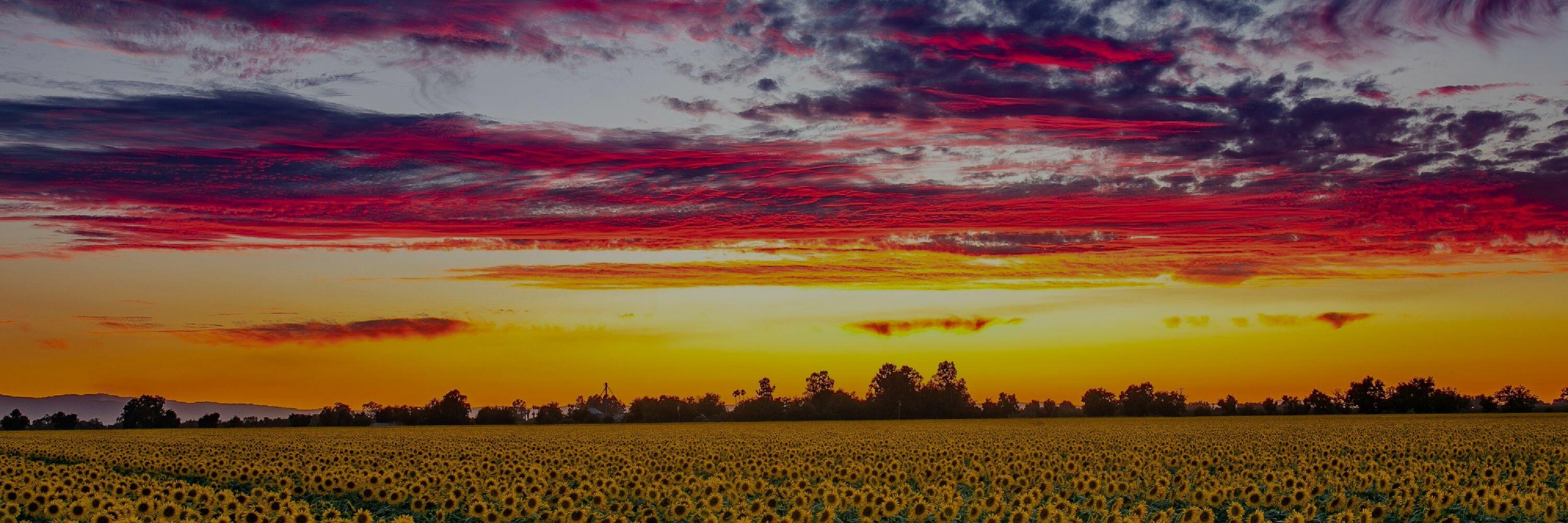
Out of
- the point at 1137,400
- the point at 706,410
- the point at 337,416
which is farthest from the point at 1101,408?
the point at 337,416

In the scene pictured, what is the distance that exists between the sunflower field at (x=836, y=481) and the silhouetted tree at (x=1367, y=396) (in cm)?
10452

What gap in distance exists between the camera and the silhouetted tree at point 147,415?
137 m

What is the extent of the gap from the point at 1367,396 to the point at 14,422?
16592 cm

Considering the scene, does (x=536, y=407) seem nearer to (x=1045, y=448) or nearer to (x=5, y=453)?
(x=5, y=453)

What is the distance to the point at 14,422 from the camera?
392ft

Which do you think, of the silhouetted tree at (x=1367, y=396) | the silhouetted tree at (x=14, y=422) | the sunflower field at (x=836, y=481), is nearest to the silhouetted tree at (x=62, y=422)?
the silhouetted tree at (x=14, y=422)

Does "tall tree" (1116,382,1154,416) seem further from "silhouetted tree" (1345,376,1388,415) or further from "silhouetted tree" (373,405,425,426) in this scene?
"silhouetted tree" (373,405,425,426)

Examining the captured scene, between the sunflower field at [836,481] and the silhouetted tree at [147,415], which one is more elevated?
the silhouetted tree at [147,415]

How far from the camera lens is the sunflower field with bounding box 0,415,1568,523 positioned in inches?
794

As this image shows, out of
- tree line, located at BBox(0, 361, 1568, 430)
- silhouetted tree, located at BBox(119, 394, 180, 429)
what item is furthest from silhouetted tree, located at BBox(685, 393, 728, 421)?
silhouetted tree, located at BBox(119, 394, 180, 429)

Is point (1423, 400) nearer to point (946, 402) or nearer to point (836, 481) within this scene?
point (946, 402)

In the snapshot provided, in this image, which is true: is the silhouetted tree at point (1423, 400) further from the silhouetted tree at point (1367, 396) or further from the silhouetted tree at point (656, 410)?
the silhouetted tree at point (656, 410)

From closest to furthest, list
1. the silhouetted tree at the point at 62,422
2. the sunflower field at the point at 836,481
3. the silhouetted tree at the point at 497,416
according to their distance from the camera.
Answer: the sunflower field at the point at 836,481, the silhouetted tree at the point at 62,422, the silhouetted tree at the point at 497,416

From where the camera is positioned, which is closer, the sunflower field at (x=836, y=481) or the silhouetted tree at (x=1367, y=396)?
the sunflower field at (x=836, y=481)
